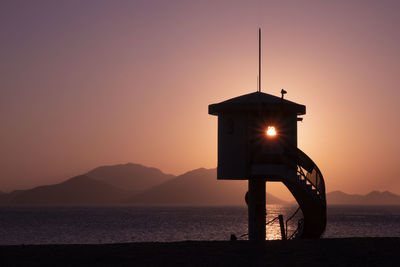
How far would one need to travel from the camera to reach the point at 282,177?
26859 mm

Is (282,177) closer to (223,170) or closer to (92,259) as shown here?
(223,170)

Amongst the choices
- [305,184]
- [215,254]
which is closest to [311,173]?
[305,184]

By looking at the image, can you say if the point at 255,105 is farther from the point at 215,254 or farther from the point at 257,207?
the point at 215,254

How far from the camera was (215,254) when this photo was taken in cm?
2044

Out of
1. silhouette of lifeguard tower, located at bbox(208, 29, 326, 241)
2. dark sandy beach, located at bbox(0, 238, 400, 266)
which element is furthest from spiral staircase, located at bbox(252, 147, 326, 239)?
dark sandy beach, located at bbox(0, 238, 400, 266)

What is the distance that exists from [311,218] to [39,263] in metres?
13.8

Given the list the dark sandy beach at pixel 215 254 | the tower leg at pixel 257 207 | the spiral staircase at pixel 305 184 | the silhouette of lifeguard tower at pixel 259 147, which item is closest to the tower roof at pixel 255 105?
the silhouette of lifeguard tower at pixel 259 147

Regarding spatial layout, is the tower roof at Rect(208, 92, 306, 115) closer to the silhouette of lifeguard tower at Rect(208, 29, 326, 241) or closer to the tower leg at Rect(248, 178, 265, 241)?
the silhouette of lifeguard tower at Rect(208, 29, 326, 241)

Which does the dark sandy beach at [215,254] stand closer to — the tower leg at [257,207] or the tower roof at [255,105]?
the tower leg at [257,207]

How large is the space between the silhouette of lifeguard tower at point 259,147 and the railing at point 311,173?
0.04m

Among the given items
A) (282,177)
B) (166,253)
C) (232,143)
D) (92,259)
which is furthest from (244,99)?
(92,259)

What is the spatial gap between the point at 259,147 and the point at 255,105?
171 cm

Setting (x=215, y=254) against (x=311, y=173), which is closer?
(x=215, y=254)

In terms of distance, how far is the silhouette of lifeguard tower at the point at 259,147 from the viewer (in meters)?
26.6
